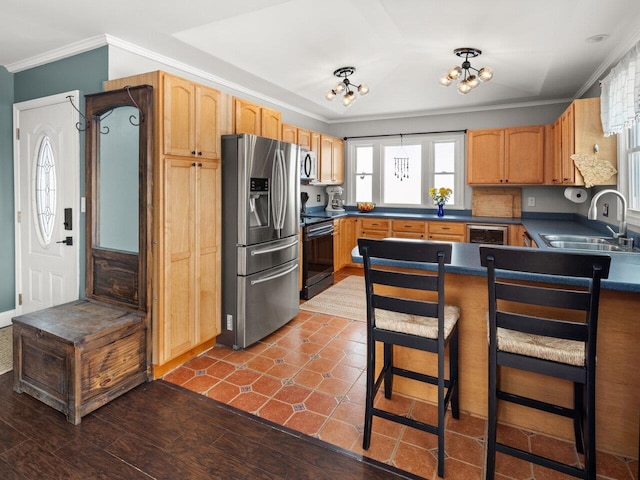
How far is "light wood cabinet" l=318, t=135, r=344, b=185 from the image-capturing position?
5.88 meters

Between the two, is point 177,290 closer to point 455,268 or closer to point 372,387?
point 372,387

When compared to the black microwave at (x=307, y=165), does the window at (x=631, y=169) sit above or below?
below

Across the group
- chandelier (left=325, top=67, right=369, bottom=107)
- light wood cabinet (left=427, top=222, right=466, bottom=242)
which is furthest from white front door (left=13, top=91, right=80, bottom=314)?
light wood cabinet (left=427, top=222, right=466, bottom=242)

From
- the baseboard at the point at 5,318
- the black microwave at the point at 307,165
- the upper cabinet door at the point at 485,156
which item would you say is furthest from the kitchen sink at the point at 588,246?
the baseboard at the point at 5,318

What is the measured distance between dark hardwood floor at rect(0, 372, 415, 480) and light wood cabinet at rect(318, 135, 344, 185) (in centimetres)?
419

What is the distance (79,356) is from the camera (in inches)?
85.5

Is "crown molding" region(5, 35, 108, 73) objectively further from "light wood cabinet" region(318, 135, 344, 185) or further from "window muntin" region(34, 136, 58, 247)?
"light wood cabinet" region(318, 135, 344, 185)

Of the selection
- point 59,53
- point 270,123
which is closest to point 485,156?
point 270,123

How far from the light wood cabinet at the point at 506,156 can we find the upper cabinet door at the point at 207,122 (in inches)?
152

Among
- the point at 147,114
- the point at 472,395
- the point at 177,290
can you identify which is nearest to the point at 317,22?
the point at 147,114

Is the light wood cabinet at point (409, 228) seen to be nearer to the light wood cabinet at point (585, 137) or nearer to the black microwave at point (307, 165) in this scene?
the black microwave at point (307, 165)

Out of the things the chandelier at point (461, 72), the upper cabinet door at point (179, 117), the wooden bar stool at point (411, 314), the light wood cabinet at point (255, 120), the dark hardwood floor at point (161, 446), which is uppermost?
the chandelier at point (461, 72)

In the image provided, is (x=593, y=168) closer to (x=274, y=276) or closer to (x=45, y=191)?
(x=274, y=276)

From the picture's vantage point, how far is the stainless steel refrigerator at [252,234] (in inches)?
122
